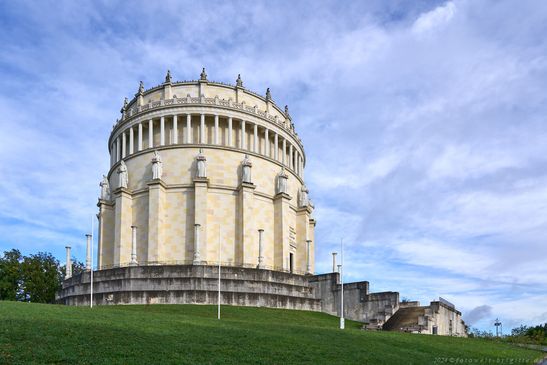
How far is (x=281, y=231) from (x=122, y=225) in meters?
15.4

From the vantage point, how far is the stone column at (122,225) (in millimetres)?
52594

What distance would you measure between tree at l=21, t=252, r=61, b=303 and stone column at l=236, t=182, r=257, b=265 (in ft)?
65.3

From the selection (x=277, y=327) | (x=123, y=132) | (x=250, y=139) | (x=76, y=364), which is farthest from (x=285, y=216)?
(x=76, y=364)

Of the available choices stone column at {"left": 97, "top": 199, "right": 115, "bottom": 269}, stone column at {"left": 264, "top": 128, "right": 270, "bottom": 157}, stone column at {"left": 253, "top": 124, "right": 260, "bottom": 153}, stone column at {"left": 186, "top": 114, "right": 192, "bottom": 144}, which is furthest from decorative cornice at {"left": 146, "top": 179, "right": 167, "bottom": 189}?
stone column at {"left": 264, "top": 128, "right": 270, "bottom": 157}

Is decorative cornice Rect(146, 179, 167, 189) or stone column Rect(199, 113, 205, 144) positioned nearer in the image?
decorative cornice Rect(146, 179, 167, 189)

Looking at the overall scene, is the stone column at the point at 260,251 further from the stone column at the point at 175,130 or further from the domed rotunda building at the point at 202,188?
the stone column at the point at 175,130

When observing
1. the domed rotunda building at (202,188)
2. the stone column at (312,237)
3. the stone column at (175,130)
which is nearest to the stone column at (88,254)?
the domed rotunda building at (202,188)

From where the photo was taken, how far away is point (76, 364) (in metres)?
14.3

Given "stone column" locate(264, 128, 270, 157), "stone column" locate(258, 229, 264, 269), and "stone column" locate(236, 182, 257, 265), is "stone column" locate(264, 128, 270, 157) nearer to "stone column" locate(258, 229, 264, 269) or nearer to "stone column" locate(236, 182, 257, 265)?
"stone column" locate(236, 182, 257, 265)

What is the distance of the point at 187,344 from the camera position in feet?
59.4

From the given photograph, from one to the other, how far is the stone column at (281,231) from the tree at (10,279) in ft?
84.5

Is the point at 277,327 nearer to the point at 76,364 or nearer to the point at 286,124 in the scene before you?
the point at 76,364

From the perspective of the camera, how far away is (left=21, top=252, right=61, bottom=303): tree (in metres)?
56.0

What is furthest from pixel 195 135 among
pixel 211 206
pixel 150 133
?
pixel 211 206
